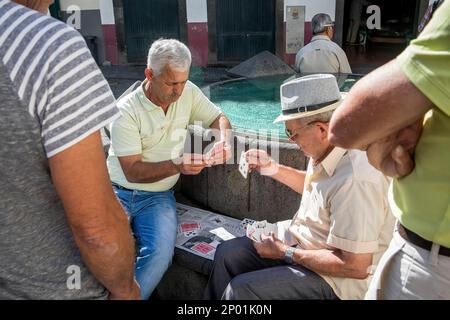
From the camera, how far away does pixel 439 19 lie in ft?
3.56

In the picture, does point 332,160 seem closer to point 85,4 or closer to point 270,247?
point 270,247

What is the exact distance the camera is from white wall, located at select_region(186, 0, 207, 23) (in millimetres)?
11977

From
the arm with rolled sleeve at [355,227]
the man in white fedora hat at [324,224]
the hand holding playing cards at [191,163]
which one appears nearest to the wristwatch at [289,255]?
the man in white fedora hat at [324,224]

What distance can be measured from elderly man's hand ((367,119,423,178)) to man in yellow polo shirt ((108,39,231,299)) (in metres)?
1.54

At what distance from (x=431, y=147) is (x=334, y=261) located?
3.00 ft

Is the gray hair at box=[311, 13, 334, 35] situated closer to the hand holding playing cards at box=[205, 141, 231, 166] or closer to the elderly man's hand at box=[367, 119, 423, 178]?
the hand holding playing cards at box=[205, 141, 231, 166]

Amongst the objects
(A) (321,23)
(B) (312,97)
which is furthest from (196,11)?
(B) (312,97)

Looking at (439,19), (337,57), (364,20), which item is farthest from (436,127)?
(364,20)

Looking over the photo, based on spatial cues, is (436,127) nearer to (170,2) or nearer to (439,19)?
(439,19)

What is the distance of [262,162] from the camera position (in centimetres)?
271

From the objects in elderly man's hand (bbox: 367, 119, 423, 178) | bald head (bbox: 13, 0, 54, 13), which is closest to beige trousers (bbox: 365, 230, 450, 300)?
elderly man's hand (bbox: 367, 119, 423, 178)

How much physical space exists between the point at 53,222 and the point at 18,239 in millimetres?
96

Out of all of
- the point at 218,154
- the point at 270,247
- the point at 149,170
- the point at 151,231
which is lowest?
the point at 151,231

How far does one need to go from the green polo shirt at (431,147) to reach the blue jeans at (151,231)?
1606mm
